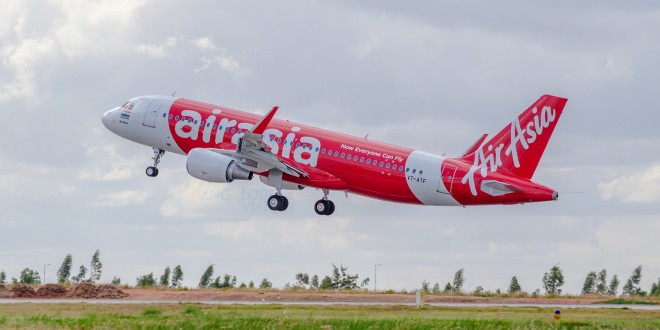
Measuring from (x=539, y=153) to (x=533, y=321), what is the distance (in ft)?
70.7

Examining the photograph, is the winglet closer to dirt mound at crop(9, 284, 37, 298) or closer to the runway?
the runway

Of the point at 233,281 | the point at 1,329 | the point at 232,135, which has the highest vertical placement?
the point at 232,135

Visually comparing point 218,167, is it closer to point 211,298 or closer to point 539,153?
point 211,298

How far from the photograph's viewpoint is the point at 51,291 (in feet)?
234

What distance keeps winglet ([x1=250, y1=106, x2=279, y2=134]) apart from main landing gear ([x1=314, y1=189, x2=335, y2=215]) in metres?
7.12

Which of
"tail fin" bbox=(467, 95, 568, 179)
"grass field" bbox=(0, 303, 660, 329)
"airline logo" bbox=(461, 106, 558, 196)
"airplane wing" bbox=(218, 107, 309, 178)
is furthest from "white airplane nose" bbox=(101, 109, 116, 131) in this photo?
"tail fin" bbox=(467, 95, 568, 179)

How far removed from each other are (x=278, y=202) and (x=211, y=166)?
17.0 feet

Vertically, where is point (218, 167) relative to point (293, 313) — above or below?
above

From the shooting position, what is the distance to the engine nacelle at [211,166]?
74.9 m

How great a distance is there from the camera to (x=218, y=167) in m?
74.8

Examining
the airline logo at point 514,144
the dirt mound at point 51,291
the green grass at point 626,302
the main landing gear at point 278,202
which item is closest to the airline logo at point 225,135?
the main landing gear at point 278,202

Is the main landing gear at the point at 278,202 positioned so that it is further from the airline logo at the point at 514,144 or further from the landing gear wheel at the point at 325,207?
the airline logo at the point at 514,144

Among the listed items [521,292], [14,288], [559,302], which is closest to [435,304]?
[559,302]

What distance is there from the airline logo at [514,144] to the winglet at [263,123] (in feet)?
38.7
